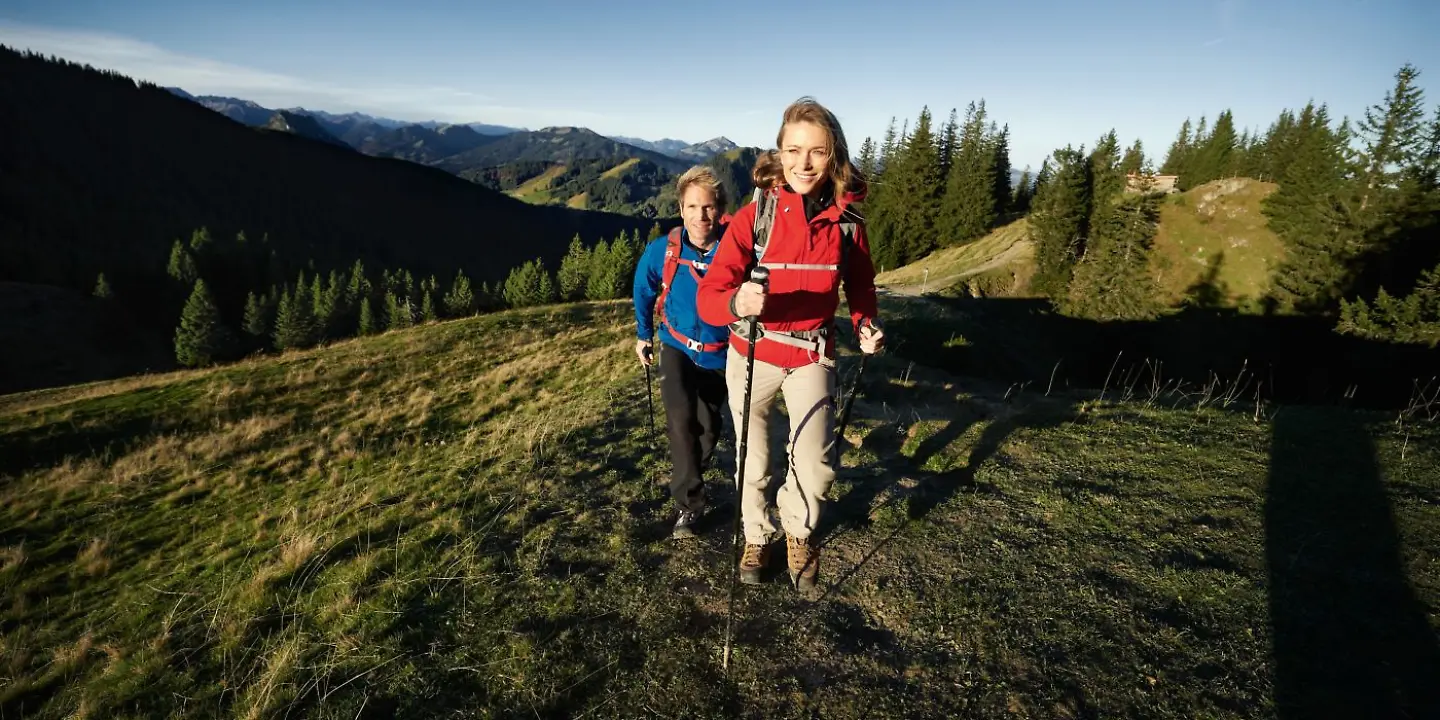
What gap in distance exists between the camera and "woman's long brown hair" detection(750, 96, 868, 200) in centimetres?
368

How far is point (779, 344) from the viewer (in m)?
3.93

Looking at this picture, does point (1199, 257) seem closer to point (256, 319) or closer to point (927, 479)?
point (927, 479)

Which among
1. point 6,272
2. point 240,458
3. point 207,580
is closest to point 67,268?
point 6,272

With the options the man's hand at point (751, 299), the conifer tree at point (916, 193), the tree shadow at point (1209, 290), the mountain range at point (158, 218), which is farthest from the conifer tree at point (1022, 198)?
the mountain range at point (158, 218)

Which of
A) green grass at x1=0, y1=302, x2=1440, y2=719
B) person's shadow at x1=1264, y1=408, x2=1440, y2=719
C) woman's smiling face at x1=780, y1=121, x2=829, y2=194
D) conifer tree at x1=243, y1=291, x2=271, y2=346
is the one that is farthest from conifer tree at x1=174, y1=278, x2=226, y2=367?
person's shadow at x1=1264, y1=408, x2=1440, y2=719

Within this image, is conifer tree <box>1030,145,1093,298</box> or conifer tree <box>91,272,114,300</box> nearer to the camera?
conifer tree <box>1030,145,1093,298</box>

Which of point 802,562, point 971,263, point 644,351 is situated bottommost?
point 802,562

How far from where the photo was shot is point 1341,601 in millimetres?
3918

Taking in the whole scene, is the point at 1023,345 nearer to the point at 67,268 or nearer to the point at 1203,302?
the point at 1203,302

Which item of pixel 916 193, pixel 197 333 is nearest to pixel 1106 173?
pixel 916 193

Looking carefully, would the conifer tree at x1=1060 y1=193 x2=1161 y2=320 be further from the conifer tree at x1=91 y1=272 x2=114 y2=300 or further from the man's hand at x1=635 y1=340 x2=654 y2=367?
the conifer tree at x1=91 y1=272 x2=114 y2=300

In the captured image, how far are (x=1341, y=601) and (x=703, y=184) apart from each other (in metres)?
5.66

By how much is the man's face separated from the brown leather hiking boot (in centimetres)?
269

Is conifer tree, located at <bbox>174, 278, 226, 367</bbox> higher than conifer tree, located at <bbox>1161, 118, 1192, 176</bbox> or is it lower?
lower
